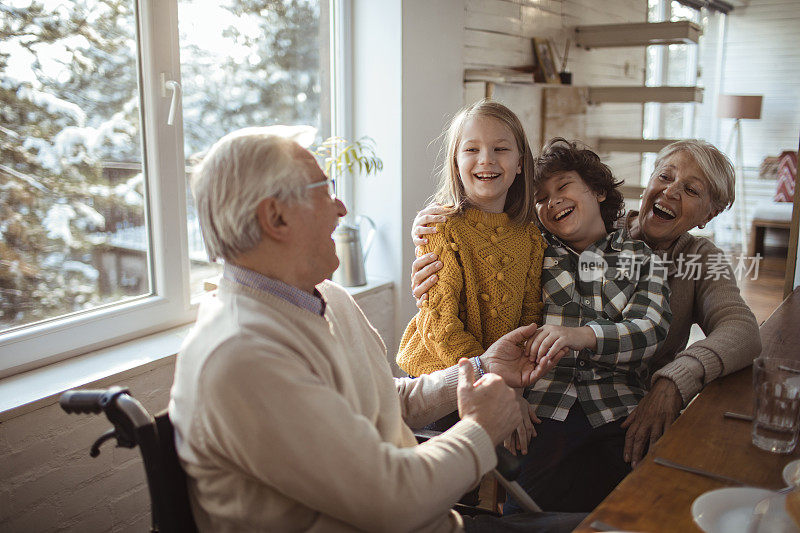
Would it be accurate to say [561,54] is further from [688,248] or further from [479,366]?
[479,366]

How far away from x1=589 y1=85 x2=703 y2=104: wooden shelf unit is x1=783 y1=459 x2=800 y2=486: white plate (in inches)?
140

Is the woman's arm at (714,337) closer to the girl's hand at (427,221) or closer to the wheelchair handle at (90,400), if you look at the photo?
the girl's hand at (427,221)

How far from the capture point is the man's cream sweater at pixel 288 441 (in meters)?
1.02

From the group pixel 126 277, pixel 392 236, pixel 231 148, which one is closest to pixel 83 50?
pixel 126 277

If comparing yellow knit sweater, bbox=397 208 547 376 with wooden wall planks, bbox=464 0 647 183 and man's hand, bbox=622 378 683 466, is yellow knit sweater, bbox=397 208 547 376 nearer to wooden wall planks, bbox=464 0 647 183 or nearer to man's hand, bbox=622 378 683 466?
man's hand, bbox=622 378 683 466

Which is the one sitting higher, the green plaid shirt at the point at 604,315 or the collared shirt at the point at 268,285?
the collared shirt at the point at 268,285

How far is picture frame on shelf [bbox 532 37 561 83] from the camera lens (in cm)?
407

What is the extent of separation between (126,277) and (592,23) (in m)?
3.71

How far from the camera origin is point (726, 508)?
3.59 feet

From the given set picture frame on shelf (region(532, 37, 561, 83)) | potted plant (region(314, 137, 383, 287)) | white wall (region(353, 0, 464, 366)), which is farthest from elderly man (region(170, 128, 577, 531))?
picture frame on shelf (region(532, 37, 561, 83))

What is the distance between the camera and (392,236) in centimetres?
317

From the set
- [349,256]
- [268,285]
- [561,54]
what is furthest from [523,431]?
[561,54]

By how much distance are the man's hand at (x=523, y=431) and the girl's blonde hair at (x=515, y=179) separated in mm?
495

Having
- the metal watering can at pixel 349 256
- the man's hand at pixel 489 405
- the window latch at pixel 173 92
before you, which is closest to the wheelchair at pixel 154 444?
the man's hand at pixel 489 405
